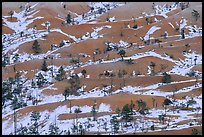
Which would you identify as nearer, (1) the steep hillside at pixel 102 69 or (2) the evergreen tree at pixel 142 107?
(1) the steep hillside at pixel 102 69

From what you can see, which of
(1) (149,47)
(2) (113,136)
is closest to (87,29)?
(1) (149,47)

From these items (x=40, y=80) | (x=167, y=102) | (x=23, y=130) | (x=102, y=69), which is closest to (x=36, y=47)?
(x=102, y=69)

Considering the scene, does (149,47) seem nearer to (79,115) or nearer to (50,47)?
(50,47)

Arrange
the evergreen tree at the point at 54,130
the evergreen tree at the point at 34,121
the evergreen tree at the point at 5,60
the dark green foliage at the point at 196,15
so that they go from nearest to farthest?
the evergreen tree at the point at 54,130
the evergreen tree at the point at 34,121
the evergreen tree at the point at 5,60
the dark green foliage at the point at 196,15

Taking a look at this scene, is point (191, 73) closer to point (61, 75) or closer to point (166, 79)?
point (166, 79)

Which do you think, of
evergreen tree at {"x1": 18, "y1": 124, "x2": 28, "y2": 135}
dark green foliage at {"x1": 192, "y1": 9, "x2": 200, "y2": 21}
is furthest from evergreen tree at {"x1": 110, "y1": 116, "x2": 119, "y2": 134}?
dark green foliage at {"x1": 192, "y1": 9, "x2": 200, "y2": 21}

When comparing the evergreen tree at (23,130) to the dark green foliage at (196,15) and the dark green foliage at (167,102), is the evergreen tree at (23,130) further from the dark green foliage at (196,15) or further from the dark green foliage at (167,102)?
the dark green foliage at (196,15)

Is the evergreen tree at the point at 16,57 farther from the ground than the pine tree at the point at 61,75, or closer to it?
farther from the ground

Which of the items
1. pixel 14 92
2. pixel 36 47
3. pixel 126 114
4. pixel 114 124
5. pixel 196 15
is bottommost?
pixel 114 124

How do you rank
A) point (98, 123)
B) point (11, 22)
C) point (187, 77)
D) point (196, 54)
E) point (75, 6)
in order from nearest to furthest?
point (98, 123), point (187, 77), point (196, 54), point (11, 22), point (75, 6)

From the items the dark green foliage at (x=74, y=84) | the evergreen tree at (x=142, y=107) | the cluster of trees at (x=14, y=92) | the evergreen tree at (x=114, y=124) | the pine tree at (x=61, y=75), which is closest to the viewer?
the evergreen tree at (x=114, y=124)

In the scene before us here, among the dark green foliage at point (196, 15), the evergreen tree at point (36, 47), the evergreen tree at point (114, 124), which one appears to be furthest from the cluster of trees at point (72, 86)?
the dark green foliage at point (196, 15)
